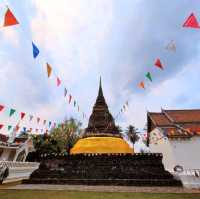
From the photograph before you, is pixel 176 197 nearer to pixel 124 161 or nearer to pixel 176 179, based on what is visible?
pixel 176 179

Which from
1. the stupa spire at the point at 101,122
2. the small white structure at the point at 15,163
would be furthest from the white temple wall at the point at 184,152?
the small white structure at the point at 15,163

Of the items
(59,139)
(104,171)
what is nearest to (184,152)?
(104,171)

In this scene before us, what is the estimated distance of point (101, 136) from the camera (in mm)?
22094

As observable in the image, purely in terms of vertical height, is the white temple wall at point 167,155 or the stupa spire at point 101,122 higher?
the stupa spire at point 101,122

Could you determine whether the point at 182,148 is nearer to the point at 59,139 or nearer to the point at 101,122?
the point at 101,122

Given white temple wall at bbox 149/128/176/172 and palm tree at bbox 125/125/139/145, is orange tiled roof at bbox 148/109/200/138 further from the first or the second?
palm tree at bbox 125/125/139/145

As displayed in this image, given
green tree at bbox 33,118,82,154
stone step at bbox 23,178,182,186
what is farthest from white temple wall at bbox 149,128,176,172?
green tree at bbox 33,118,82,154

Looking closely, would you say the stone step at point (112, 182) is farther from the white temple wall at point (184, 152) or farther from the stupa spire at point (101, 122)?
the stupa spire at point (101, 122)

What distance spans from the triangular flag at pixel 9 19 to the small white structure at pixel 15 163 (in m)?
8.96

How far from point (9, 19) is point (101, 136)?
16.3 metres

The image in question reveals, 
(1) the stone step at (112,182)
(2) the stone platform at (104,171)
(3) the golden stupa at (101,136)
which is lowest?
(1) the stone step at (112,182)

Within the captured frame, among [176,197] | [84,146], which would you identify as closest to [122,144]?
[84,146]

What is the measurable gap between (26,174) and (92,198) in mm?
9904

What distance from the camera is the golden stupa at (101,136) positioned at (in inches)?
789
